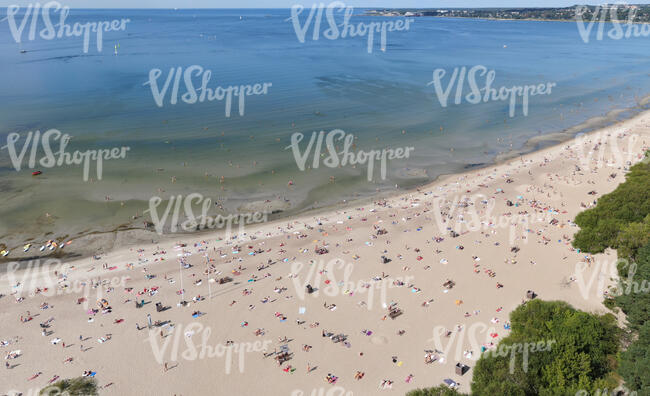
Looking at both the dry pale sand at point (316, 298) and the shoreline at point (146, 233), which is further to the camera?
the shoreline at point (146, 233)

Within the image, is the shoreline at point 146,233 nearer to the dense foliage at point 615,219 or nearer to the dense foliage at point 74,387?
the dense foliage at point 74,387

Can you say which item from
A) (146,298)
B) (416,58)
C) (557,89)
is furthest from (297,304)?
(416,58)

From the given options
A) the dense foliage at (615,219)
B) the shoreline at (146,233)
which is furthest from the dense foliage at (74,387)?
the dense foliage at (615,219)

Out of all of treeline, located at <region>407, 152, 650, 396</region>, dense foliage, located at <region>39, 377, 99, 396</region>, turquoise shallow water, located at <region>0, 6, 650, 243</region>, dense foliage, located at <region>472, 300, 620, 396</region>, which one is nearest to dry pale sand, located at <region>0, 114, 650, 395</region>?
dense foliage, located at <region>39, 377, 99, 396</region>

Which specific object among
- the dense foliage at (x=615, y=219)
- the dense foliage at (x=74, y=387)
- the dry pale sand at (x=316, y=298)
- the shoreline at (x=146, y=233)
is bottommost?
the dense foliage at (x=74, y=387)

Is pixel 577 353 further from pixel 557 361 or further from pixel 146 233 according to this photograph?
pixel 146 233

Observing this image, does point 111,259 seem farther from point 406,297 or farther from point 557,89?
point 557,89

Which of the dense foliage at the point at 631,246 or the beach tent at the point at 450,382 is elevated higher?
the dense foliage at the point at 631,246
